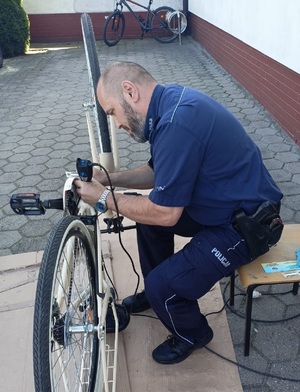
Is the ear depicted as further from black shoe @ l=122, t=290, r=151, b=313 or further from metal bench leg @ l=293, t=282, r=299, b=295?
metal bench leg @ l=293, t=282, r=299, b=295

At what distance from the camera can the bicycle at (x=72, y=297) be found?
43.0 inches

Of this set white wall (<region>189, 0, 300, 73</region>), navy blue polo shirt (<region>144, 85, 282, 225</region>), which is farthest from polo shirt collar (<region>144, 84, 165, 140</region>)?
white wall (<region>189, 0, 300, 73</region>)

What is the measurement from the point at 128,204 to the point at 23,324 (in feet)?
3.14

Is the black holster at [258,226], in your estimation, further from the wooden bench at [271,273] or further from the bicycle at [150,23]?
the bicycle at [150,23]

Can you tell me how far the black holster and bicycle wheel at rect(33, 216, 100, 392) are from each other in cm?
59

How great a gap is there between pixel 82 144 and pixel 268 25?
7.42ft

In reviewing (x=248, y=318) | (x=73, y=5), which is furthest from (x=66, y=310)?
(x=73, y=5)

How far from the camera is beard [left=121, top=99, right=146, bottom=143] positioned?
154 cm

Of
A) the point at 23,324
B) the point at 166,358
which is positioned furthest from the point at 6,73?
the point at 166,358

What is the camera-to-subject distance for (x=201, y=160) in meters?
1.47

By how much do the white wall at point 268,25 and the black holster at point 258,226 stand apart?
2.38 meters

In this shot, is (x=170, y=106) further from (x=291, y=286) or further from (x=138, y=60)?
(x=138, y=60)

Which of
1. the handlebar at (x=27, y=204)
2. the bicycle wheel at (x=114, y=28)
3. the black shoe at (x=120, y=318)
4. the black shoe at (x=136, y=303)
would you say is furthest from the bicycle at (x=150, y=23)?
the handlebar at (x=27, y=204)

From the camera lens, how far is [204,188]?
1549 mm
